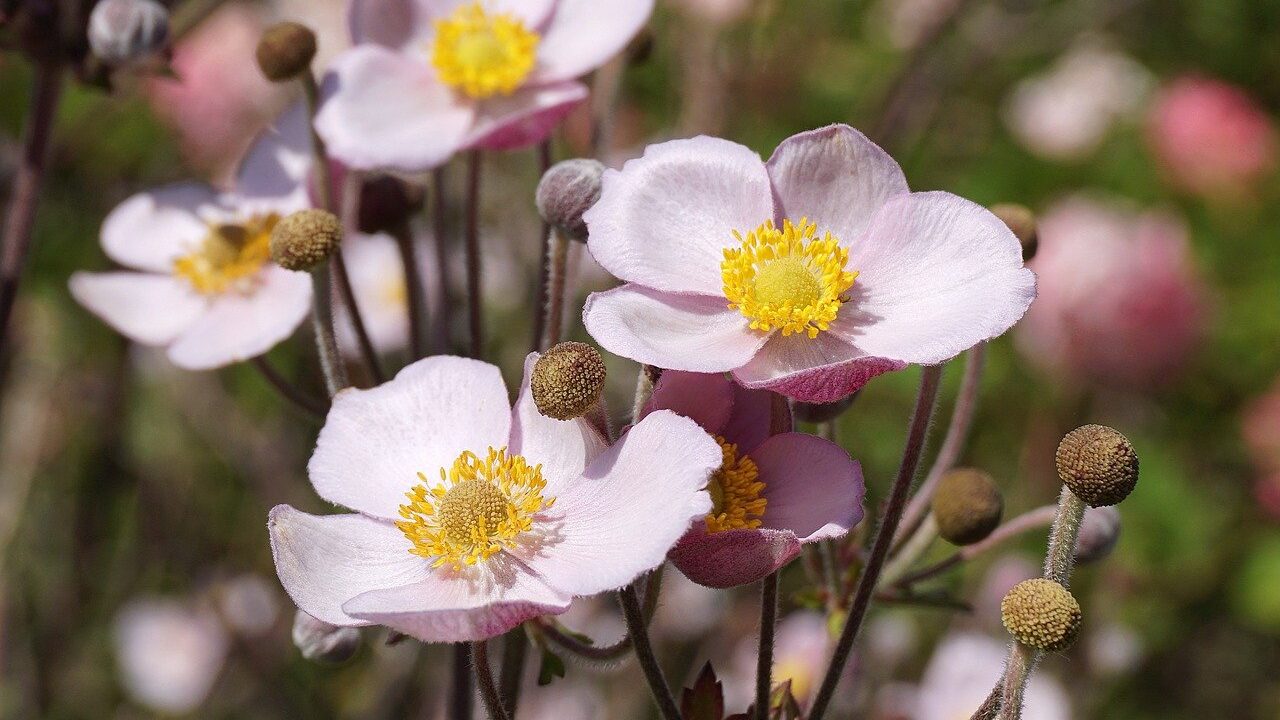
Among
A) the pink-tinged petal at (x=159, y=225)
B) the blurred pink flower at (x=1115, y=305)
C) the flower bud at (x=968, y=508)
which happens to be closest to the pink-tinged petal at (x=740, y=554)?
the flower bud at (x=968, y=508)

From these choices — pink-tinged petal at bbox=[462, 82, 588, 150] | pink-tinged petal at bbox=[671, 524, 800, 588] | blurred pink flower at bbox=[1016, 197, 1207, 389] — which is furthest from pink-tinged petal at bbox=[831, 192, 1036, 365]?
blurred pink flower at bbox=[1016, 197, 1207, 389]

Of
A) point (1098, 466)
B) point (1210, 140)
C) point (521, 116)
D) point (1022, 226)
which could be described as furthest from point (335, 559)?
point (1210, 140)

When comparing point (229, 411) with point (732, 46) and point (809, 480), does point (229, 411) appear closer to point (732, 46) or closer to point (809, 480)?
point (732, 46)

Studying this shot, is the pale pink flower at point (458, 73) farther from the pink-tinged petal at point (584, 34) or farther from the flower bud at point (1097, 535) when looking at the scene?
the flower bud at point (1097, 535)

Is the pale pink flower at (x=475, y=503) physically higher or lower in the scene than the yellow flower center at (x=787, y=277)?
lower

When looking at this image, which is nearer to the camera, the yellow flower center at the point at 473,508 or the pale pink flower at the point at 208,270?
the yellow flower center at the point at 473,508

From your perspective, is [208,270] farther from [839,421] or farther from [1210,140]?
[1210,140]
